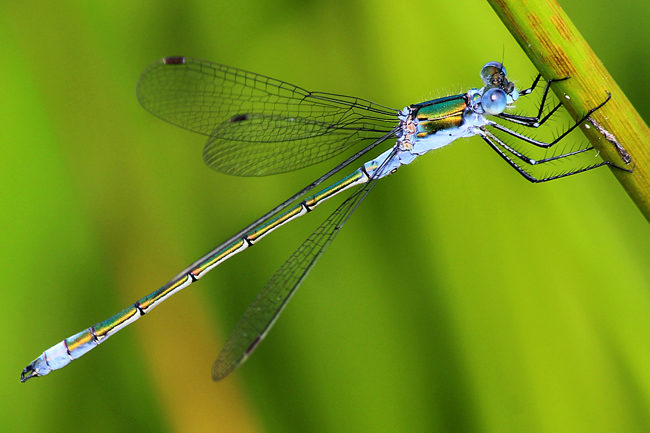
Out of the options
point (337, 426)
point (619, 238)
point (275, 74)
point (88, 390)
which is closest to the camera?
point (619, 238)

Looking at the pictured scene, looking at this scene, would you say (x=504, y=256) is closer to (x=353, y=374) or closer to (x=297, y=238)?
Answer: (x=353, y=374)

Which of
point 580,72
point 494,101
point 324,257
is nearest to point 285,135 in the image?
point 324,257

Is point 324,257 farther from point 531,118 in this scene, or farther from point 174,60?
point 174,60

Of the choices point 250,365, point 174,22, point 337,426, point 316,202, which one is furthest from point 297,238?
point 174,22

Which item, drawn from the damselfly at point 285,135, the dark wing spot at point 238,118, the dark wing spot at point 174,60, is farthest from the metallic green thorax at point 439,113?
the dark wing spot at point 174,60

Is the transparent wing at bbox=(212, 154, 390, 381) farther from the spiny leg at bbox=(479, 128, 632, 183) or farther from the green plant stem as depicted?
the green plant stem
